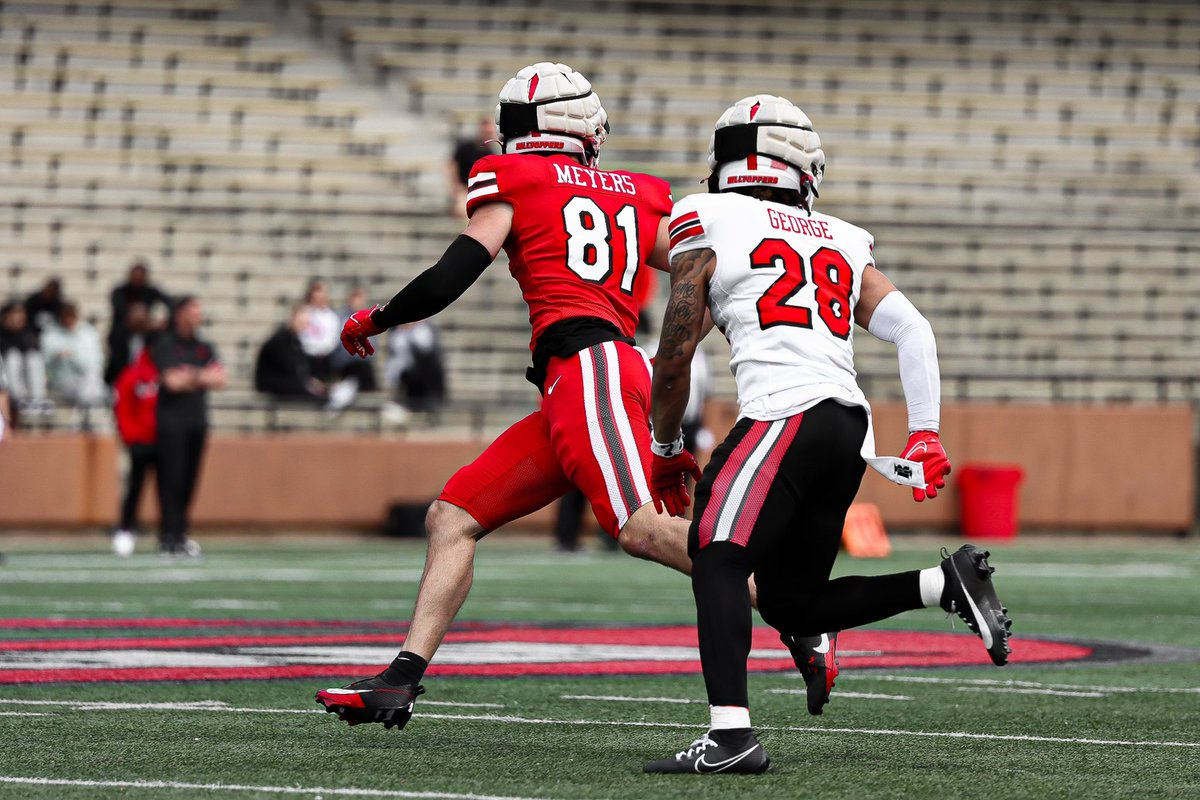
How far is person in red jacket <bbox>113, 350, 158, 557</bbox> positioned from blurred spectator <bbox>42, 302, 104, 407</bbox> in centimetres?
324

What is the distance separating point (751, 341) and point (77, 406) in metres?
13.2

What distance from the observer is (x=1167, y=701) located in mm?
6762

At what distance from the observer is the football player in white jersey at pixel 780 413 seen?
4840mm

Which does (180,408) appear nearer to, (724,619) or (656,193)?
(656,193)

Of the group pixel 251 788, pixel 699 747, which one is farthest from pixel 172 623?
pixel 699 747

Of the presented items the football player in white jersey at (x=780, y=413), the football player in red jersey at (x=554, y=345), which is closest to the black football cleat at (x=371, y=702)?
the football player in red jersey at (x=554, y=345)

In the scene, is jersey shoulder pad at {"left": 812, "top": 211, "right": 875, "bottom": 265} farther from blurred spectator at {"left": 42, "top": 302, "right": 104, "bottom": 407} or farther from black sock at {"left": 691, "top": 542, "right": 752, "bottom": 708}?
blurred spectator at {"left": 42, "top": 302, "right": 104, "bottom": 407}

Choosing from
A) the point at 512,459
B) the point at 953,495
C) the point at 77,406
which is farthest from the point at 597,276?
the point at 953,495

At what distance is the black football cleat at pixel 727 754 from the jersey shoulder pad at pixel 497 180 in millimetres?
1651

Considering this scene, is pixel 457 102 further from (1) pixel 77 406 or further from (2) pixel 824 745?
(2) pixel 824 745

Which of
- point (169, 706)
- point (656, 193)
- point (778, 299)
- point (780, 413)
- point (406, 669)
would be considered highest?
point (656, 193)

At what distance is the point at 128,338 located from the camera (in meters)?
18.3

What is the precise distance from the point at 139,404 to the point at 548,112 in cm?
1004

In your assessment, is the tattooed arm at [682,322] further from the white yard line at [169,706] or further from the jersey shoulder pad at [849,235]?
the white yard line at [169,706]
